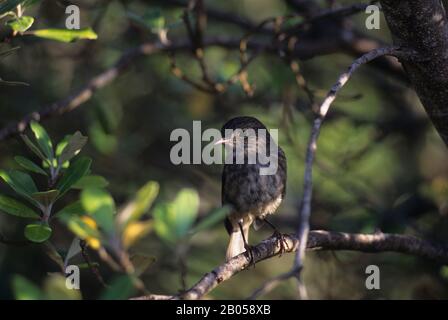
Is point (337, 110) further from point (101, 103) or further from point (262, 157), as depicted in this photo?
point (101, 103)

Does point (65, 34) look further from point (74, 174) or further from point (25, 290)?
point (25, 290)

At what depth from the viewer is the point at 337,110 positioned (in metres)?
5.95

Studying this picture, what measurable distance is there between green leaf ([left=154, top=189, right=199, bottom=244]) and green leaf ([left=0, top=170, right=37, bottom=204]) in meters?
0.79

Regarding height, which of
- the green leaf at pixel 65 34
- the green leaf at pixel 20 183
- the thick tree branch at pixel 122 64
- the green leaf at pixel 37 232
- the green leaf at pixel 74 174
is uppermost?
the thick tree branch at pixel 122 64

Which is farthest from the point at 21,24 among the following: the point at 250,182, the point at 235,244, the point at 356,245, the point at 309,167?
the point at 235,244

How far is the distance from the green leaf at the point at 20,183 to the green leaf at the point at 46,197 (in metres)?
0.03

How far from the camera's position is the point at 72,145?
2.68 m

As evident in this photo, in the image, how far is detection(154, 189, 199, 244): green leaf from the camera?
1.84 meters

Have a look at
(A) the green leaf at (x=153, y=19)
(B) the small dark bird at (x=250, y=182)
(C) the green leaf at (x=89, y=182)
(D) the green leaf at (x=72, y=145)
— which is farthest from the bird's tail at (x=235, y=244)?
(D) the green leaf at (x=72, y=145)

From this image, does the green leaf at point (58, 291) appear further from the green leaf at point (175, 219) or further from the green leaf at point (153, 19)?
the green leaf at point (153, 19)

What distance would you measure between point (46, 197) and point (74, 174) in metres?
0.16

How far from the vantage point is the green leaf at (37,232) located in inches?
95.8
